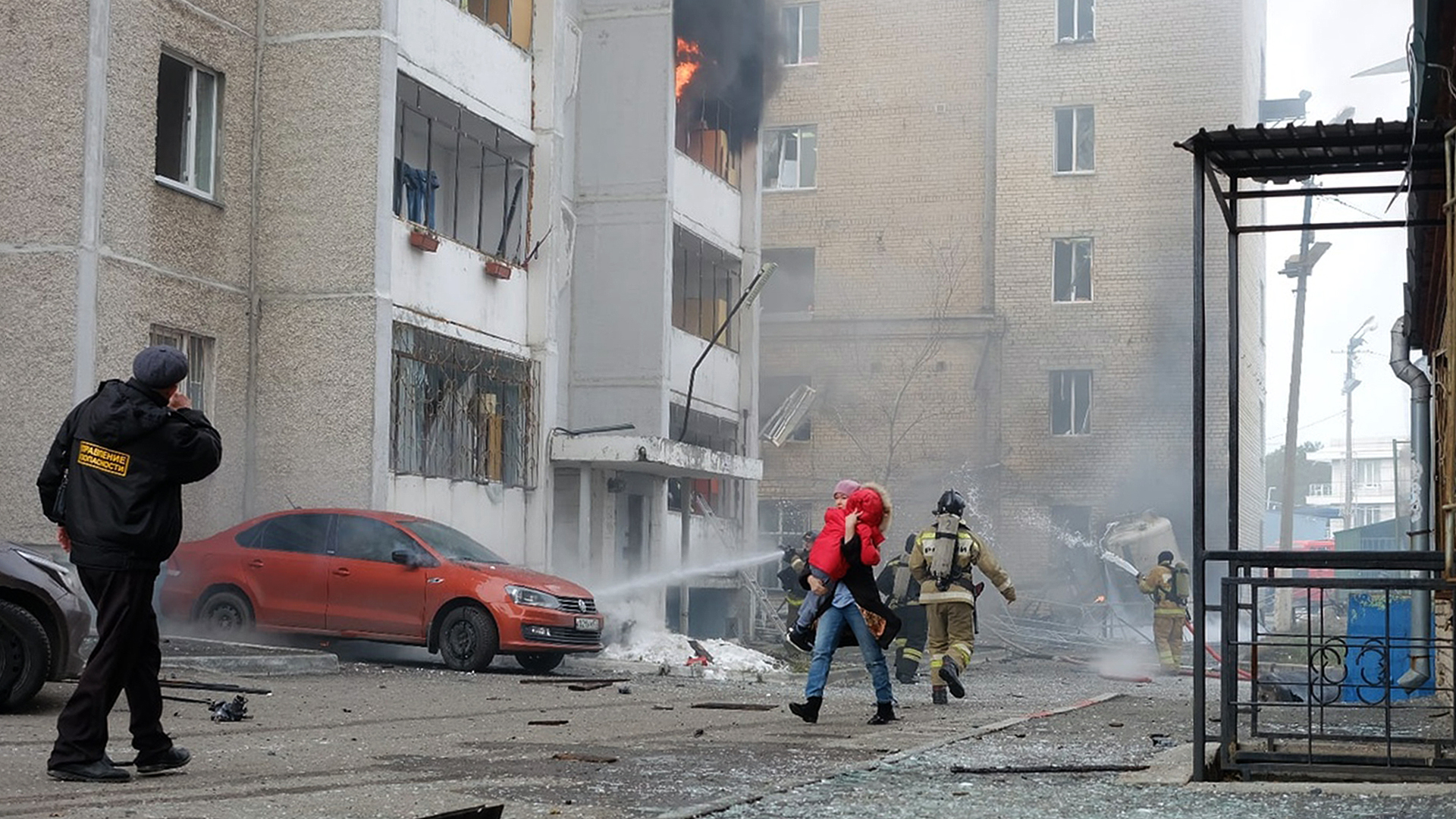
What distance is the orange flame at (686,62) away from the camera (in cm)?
2884

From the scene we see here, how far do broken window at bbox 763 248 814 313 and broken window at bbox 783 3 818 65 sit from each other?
13.9ft

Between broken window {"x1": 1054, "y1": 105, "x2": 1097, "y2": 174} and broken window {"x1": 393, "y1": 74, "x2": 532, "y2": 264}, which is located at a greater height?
broken window {"x1": 1054, "y1": 105, "x2": 1097, "y2": 174}

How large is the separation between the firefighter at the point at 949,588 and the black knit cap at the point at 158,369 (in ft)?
25.7

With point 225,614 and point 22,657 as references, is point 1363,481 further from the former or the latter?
point 22,657

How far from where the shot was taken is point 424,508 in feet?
70.3

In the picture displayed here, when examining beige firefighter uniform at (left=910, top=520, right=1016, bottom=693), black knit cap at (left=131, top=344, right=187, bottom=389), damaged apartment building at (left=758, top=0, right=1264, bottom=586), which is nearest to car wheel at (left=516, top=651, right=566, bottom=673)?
beige firefighter uniform at (left=910, top=520, right=1016, bottom=693)

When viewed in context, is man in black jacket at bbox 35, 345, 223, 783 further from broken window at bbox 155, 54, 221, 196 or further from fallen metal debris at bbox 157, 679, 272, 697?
broken window at bbox 155, 54, 221, 196

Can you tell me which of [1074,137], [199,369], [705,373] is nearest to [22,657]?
[199,369]

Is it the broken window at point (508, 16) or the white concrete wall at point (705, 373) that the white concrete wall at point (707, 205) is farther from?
the broken window at point (508, 16)

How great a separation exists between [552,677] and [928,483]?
24.5m

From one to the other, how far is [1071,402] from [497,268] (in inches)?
765

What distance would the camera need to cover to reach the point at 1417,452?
60.9 ft

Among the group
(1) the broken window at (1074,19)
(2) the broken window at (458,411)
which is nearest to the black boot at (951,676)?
(2) the broken window at (458,411)

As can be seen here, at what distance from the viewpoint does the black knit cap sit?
7801mm
